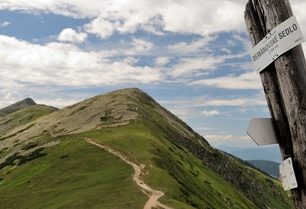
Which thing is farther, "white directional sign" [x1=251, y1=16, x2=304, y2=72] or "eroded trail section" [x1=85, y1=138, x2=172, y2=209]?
"eroded trail section" [x1=85, y1=138, x2=172, y2=209]

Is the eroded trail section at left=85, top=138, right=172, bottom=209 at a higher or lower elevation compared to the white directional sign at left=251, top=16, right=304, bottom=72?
lower

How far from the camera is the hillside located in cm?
6756

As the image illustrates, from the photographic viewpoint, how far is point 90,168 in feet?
279

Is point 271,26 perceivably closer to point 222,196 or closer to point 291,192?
point 291,192

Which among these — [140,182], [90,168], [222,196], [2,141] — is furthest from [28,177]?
[2,141]

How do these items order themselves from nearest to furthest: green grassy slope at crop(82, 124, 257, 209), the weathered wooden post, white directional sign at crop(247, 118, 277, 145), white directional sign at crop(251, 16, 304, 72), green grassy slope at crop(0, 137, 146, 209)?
white directional sign at crop(251, 16, 304, 72) → the weathered wooden post → white directional sign at crop(247, 118, 277, 145) → green grassy slope at crop(0, 137, 146, 209) → green grassy slope at crop(82, 124, 257, 209)

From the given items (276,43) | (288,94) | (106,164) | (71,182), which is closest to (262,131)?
(288,94)

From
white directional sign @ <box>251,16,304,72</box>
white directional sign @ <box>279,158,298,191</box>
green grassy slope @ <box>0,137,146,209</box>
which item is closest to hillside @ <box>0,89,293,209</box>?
green grassy slope @ <box>0,137,146,209</box>

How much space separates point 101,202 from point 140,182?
9.64 metres

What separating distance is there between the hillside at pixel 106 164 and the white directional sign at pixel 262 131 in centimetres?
4775

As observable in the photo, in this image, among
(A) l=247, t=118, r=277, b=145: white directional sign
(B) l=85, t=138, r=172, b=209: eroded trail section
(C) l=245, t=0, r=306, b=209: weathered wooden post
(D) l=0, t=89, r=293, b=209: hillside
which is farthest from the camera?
(D) l=0, t=89, r=293, b=209: hillside

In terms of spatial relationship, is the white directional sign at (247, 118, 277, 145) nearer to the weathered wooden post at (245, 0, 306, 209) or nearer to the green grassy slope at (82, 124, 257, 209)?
the weathered wooden post at (245, 0, 306, 209)

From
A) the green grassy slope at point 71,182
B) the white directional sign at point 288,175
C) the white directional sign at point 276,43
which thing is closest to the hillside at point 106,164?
the green grassy slope at point 71,182

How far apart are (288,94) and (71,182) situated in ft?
248
